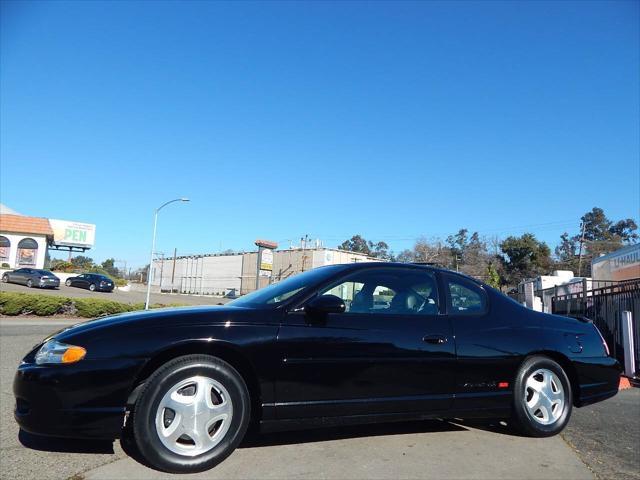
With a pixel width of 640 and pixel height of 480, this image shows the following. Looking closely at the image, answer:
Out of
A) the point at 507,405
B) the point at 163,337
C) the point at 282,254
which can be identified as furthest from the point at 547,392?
the point at 282,254

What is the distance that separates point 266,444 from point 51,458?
1.44 metres

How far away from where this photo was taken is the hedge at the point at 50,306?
17281 millimetres

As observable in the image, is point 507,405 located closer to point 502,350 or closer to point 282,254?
point 502,350

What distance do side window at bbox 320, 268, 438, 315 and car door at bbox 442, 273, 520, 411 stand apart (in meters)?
0.18

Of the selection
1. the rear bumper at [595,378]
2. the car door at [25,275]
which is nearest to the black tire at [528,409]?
the rear bumper at [595,378]

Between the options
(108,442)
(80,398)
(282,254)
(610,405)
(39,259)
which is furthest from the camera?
(282,254)

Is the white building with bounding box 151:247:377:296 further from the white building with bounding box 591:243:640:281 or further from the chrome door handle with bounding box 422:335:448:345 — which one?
the chrome door handle with bounding box 422:335:448:345

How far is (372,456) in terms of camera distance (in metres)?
3.43

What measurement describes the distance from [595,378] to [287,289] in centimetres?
283

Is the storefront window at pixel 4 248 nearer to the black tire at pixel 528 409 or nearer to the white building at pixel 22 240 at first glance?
the white building at pixel 22 240

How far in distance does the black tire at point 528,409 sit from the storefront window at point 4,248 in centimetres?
5069

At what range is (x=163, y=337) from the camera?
10.2ft

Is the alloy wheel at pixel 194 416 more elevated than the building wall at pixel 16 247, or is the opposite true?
the building wall at pixel 16 247

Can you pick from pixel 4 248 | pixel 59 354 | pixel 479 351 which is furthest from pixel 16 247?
pixel 479 351
